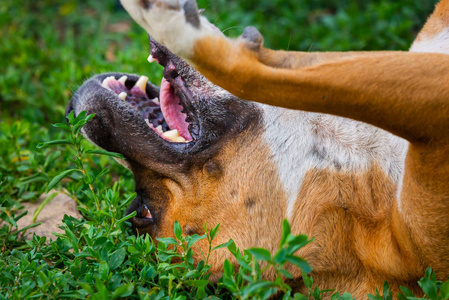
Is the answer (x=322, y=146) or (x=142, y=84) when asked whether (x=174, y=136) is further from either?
(x=322, y=146)

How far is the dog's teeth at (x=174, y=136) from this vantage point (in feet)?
8.68

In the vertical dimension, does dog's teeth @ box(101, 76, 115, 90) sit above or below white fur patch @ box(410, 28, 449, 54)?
below

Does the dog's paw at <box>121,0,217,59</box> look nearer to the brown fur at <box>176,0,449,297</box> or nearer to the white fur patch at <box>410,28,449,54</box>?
the brown fur at <box>176,0,449,297</box>

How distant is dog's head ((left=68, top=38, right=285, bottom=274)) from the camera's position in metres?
2.43

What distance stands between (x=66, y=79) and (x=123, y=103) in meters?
1.56

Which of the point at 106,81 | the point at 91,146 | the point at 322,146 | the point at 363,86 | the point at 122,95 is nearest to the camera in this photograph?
the point at 363,86

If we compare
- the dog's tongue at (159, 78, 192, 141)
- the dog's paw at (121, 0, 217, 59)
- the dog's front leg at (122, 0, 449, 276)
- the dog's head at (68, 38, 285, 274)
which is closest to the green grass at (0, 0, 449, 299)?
the dog's head at (68, 38, 285, 274)

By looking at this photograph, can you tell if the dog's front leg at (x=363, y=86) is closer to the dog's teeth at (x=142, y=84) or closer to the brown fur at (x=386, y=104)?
the brown fur at (x=386, y=104)

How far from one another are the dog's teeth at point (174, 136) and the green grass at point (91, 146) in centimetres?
40

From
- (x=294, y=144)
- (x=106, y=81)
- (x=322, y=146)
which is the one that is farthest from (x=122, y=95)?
(x=322, y=146)

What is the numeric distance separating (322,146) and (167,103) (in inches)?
35.4

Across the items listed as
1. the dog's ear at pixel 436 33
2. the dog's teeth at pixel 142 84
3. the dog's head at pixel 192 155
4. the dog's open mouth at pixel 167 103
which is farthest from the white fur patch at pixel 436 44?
the dog's teeth at pixel 142 84

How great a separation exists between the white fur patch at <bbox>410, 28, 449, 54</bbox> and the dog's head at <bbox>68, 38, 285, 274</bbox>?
102 centimetres

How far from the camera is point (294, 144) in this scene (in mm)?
2461
